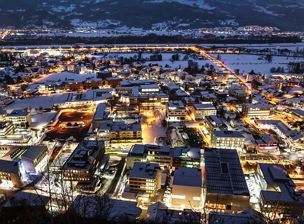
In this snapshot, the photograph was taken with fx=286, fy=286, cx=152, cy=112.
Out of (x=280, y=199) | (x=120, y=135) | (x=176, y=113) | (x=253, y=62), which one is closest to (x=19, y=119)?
(x=120, y=135)

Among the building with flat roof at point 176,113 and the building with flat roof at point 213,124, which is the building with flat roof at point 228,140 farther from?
the building with flat roof at point 176,113

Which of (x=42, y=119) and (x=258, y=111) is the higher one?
(x=258, y=111)

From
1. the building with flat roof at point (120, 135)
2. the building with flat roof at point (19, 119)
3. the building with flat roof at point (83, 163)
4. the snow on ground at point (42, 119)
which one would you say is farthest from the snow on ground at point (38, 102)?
the building with flat roof at point (83, 163)

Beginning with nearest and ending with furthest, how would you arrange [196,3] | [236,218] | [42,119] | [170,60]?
[236,218]
[42,119]
[170,60]
[196,3]

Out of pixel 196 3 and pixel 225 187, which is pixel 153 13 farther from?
pixel 225 187

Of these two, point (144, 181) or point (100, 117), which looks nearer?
point (144, 181)

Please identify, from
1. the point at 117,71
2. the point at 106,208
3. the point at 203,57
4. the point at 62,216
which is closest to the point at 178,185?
the point at 106,208

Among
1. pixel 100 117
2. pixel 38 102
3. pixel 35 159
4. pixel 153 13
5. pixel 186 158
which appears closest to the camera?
pixel 35 159

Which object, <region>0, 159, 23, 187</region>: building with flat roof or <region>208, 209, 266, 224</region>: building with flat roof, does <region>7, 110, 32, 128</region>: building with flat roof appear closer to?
<region>0, 159, 23, 187</region>: building with flat roof
